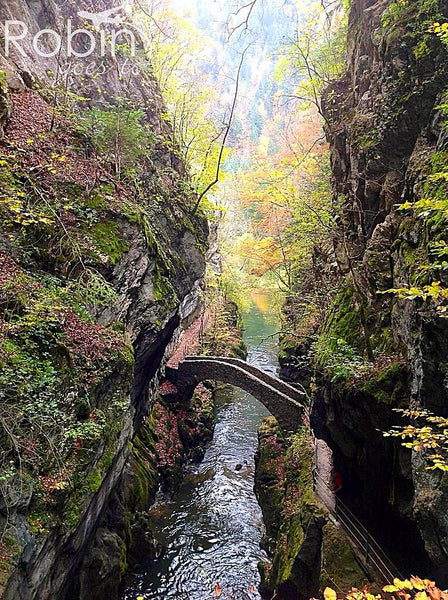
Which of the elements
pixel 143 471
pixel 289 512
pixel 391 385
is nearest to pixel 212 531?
pixel 143 471

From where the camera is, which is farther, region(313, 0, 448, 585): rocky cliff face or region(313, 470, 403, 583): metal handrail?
region(313, 470, 403, 583): metal handrail

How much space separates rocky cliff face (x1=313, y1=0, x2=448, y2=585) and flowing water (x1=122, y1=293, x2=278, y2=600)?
3989mm

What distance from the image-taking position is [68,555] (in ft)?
21.5

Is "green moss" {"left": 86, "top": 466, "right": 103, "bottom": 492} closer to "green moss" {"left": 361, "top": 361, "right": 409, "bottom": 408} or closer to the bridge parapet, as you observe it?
"green moss" {"left": 361, "top": 361, "right": 409, "bottom": 408}

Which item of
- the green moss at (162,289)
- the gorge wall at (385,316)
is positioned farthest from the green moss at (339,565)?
the green moss at (162,289)

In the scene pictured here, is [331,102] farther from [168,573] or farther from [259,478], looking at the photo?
[168,573]

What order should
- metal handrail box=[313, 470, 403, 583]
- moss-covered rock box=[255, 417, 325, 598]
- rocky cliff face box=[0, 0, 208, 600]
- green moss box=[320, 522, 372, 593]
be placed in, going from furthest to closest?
moss-covered rock box=[255, 417, 325, 598]
green moss box=[320, 522, 372, 593]
metal handrail box=[313, 470, 403, 583]
rocky cliff face box=[0, 0, 208, 600]

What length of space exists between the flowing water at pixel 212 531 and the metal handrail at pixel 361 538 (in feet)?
11.3

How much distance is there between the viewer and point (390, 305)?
7.73 m

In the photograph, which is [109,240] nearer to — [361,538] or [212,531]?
[361,538]

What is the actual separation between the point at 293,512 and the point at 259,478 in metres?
4.00

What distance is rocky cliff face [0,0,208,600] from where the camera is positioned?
515cm

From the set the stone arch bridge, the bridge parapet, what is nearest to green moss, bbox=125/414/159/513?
the stone arch bridge

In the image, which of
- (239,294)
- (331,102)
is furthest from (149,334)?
(239,294)
